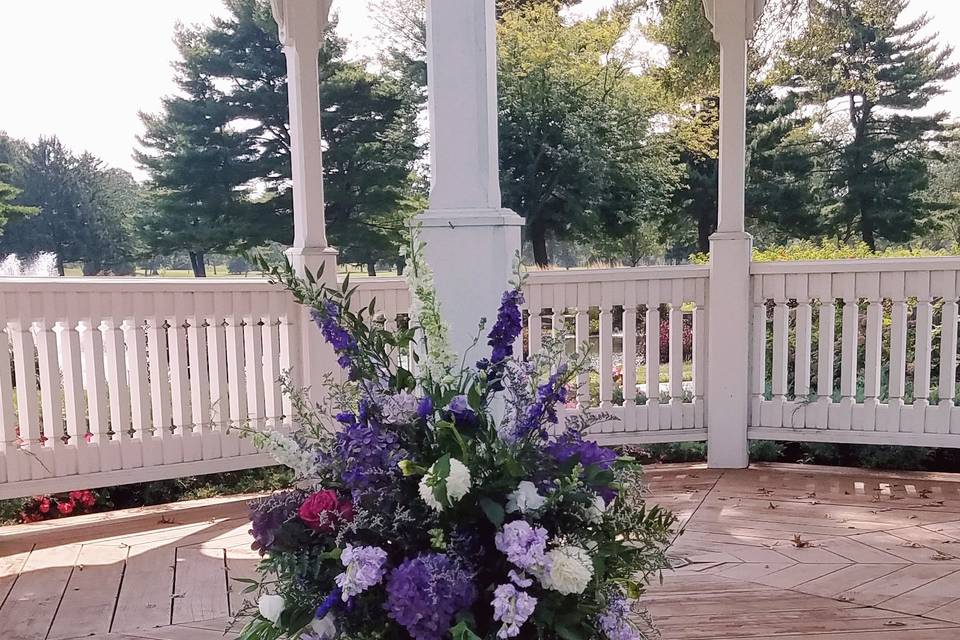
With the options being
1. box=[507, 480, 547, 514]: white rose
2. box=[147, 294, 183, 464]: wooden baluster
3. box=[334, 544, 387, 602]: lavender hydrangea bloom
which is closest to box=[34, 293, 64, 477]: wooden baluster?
box=[147, 294, 183, 464]: wooden baluster

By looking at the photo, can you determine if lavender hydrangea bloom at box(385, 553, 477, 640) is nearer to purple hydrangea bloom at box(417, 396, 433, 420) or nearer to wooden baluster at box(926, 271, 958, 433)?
purple hydrangea bloom at box(417, 396, 433, 420)

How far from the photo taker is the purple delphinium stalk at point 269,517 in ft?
4.68

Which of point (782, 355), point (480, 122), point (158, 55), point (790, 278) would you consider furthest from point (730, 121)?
point (158, 55)

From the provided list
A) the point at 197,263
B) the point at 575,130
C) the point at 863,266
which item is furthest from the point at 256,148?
the point at 863,266

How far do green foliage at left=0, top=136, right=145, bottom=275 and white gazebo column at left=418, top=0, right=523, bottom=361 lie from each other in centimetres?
1248

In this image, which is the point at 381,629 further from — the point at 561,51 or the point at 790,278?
the point at 561,51

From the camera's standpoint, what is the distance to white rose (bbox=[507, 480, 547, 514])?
1.37m

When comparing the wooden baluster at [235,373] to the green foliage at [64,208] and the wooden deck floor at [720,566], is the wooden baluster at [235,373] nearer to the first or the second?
the wooden deck floor at [720,566]

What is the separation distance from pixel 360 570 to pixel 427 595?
0.11 m

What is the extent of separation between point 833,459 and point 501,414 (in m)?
3.33

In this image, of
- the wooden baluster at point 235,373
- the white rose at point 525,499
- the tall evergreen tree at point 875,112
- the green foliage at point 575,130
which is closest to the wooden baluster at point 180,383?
the wooden baluster at point 235,373

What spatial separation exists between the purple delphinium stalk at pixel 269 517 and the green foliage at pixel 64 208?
12.6 metres

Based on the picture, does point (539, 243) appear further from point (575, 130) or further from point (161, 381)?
point (161, 381)

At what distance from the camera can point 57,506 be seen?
3.91 meters
